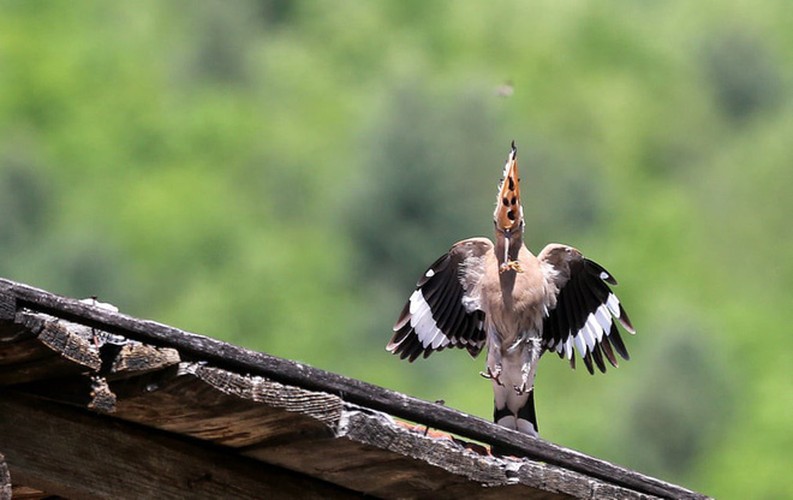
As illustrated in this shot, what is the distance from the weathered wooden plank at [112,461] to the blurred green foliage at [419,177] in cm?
4311

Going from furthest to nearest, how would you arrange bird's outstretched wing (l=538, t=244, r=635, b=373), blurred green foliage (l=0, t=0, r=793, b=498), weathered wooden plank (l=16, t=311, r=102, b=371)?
blurred green foliage (l=0, t=0, r=793, b=498)
bird's outstretched wing (l=538, t=244, r=635, b=373)
weathered wooden plank (l=16, t=311, r=102, b=371)

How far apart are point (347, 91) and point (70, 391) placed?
279 feet

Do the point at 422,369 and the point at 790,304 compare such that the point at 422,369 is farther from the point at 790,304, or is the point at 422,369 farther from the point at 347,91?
the point at 347,91

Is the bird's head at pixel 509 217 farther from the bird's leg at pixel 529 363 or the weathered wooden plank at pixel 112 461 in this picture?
the weathered wooden plank at pixel 112 461

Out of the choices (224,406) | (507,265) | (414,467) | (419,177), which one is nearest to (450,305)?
(507,265)

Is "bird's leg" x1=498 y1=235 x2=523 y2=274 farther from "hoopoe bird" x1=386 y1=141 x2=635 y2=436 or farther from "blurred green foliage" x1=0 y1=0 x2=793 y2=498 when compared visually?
"blurred green foliage" x1=0 y1=0 x2=793 y2=498

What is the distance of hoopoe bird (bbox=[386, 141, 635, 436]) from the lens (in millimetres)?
8508

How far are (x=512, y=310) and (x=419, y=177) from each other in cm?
6417

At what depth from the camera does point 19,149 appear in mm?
73625

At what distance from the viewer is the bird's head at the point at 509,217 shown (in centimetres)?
848

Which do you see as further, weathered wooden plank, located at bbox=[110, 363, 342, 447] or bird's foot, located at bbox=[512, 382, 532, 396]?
bird's foot, located at bbox=[512, 382, 532, 396]

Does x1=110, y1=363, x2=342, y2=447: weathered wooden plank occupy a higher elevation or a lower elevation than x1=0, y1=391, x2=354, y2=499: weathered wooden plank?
higher

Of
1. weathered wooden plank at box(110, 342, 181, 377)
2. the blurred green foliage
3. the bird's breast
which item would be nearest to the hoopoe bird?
the bird's breast

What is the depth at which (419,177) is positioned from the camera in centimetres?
7256
